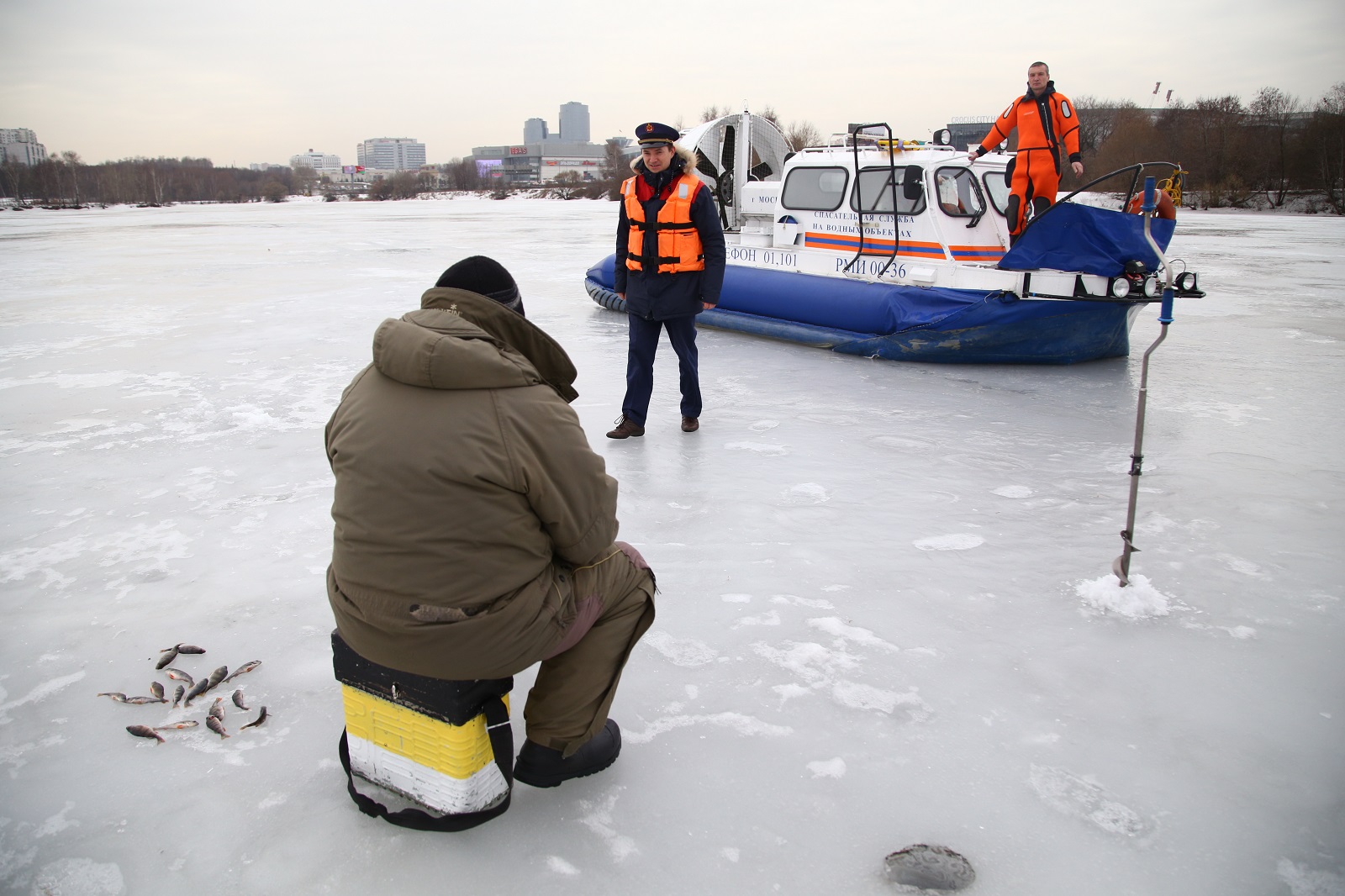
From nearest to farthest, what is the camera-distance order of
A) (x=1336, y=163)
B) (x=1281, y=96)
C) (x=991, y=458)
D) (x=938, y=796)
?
1. (x=938, y=796)
2. (x=991, y=458)
3. (x=1336, y=163)
4. (x=1281, y=96)

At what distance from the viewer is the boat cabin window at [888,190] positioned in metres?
6.11

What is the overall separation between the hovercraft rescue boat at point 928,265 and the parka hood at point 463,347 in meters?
3.90

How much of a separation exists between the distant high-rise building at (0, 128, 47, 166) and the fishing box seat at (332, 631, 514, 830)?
116m

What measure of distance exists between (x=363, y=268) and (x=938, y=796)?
10668mm

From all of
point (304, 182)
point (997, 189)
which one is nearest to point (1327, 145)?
point (997, 189)

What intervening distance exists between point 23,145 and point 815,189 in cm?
12397

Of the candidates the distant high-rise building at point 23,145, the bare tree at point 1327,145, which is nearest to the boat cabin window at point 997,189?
the bare tree at point 1327,145

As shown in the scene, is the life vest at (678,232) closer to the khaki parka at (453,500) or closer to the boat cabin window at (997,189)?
the khaki parka at (453,500)

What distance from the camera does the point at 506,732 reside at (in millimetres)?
1646

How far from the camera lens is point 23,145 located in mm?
99812

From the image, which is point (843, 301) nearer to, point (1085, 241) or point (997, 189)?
point (997, 189)

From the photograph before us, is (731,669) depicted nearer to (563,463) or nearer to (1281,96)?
(563,463)

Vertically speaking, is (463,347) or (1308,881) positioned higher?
(463,347)

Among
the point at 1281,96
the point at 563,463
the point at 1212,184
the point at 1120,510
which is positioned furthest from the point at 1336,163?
the point at 563,463
